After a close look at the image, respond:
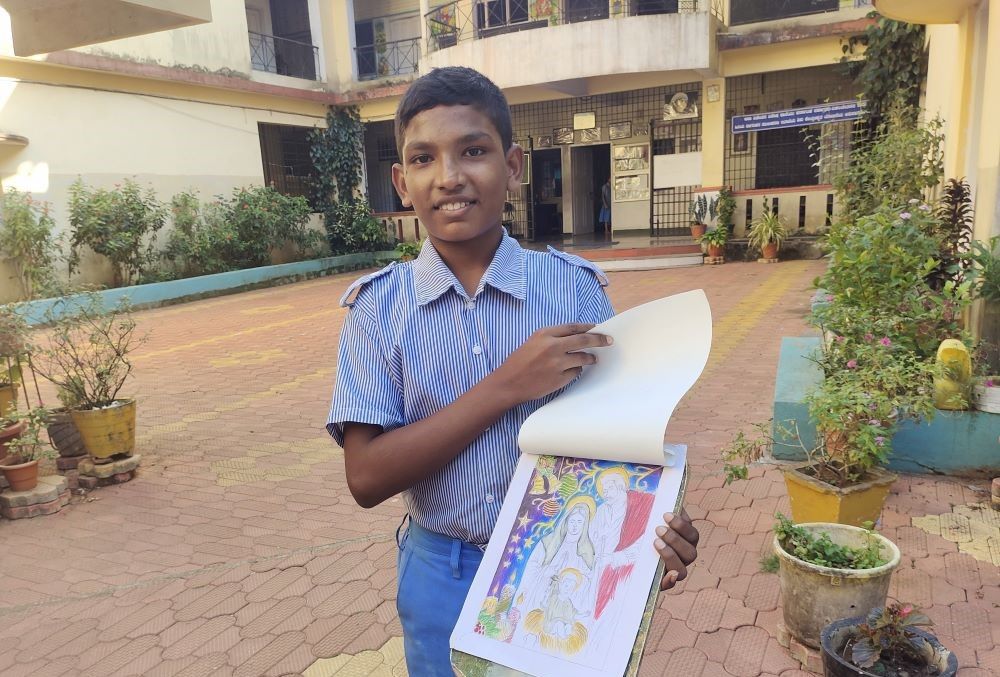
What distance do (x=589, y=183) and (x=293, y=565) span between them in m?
14.6

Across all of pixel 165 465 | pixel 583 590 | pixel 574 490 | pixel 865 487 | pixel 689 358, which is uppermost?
pixel 689 358

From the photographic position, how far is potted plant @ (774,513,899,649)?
2152 mm

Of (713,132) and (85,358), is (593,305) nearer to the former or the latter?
(85,358)

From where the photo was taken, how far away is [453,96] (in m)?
1.07

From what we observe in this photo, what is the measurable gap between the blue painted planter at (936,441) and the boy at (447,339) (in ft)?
8.70

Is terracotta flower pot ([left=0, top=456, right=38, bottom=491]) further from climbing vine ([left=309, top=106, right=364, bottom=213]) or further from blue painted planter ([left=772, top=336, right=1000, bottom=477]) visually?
climbing vine ([left=309, top=106, right=364, bottom=213])

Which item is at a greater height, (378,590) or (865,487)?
(865,487)

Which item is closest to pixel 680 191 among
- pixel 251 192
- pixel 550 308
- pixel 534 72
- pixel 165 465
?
pixel 534 72

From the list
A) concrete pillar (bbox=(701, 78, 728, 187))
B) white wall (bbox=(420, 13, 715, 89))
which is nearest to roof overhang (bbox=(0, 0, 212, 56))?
white wall (bbox=(420, 13, 715, 89))

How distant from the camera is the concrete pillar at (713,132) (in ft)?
40.7

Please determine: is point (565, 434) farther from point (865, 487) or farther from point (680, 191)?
point (680, 191)

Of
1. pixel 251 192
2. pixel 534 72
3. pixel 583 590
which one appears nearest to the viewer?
pixel 583 590

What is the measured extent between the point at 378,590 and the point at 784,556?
1596 millimetres

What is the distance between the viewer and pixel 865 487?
9.04 ft
